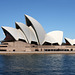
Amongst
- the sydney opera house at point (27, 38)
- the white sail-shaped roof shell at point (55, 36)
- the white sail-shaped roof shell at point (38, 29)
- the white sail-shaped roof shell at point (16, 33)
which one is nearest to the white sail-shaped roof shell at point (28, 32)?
the sydney opera house at point (27, 38)

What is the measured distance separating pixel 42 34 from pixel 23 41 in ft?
37.3

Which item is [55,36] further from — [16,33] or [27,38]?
[16,33]

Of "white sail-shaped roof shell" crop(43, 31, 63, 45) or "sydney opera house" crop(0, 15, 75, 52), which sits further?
"white sail-shaped roof shell" crop(43, 31, 63, 45)

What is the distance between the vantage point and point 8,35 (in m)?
87.9

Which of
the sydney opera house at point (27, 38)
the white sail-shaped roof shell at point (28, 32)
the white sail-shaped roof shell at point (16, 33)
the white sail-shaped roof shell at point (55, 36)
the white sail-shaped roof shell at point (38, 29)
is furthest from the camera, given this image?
the white sail-shaped roof shell at point (55, 36)

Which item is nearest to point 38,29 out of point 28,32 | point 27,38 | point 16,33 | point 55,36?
point 28,32

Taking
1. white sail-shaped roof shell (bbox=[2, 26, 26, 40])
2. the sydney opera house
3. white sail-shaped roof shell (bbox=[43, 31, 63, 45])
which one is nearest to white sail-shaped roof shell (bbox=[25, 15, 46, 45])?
the sydney opera house

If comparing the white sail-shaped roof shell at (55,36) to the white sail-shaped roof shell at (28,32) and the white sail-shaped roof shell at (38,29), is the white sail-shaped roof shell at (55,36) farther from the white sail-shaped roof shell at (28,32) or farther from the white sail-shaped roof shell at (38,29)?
the white sail-shaped roof shell at (28,32)

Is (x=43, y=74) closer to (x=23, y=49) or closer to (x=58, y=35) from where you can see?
(x=23, y=49)

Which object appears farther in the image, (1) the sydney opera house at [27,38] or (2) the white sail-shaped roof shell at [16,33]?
(1) the sydney opera house at [27,38]

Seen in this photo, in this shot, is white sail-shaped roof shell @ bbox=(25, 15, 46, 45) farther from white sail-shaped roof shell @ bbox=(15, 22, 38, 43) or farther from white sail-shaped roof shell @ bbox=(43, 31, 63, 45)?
white sail-shaped roof shell @ bbox=(43, 31, 63, 45)

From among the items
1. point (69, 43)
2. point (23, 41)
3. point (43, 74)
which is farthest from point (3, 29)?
point (43, 74)

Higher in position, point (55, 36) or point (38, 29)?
point (38, 29)

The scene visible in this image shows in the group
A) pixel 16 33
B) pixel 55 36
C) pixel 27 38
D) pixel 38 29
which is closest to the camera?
pixel 16 33
